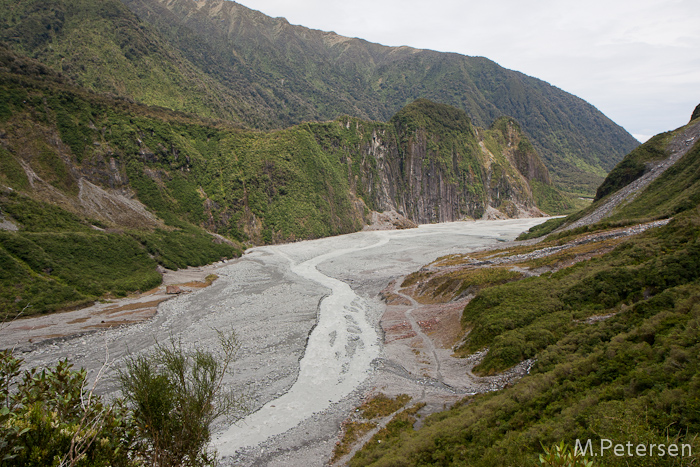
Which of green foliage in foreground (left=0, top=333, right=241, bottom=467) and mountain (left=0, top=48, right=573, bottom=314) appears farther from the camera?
mountain (left=0, top=48, right=573, bottom=314)

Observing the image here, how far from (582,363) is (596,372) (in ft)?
3.05

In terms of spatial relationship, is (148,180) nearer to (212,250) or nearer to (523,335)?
(212,250)

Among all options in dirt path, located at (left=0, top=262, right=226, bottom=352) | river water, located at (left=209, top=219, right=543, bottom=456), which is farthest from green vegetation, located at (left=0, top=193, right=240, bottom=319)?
river water, located at (left=209, top=219, right=543, bottom=456)

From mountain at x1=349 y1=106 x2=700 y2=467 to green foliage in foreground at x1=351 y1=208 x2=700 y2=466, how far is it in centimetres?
5

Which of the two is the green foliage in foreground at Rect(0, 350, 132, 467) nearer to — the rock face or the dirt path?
the dirt path

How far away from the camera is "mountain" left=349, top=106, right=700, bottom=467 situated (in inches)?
384

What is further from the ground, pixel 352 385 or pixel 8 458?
pixel 8 458

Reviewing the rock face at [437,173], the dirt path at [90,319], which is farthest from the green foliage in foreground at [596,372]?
the rock face at [437,173]

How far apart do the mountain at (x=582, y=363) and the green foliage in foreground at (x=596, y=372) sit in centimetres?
5

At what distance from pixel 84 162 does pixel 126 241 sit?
3147cm

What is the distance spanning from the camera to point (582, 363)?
1540 centimetres

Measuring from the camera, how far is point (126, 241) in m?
57.9

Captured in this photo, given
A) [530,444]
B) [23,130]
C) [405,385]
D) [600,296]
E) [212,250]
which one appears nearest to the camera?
[530,444]

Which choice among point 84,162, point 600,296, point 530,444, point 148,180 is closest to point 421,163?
point 148,180
